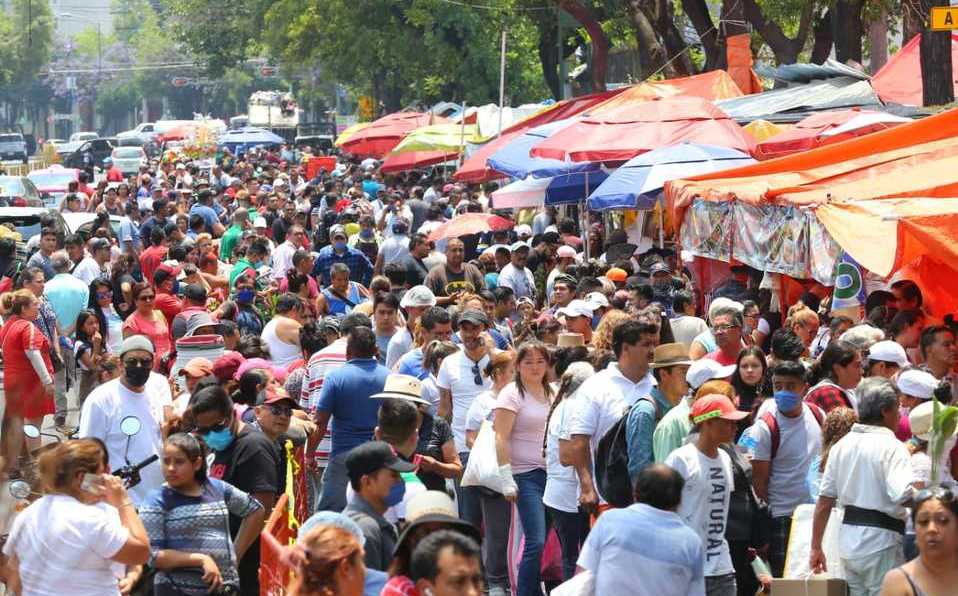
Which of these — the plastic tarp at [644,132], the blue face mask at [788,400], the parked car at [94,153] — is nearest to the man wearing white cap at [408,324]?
the blue face mask at [788,400]

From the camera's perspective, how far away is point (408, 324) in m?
12.8

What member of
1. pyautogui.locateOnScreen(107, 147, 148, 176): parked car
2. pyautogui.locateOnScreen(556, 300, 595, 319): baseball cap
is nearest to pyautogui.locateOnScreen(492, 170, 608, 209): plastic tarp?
pyautogui.locateOnScreen(556, 300, 595, 319): baseball cap

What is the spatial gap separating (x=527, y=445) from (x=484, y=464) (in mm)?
267

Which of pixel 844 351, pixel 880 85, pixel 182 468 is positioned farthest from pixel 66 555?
pixel 880 85

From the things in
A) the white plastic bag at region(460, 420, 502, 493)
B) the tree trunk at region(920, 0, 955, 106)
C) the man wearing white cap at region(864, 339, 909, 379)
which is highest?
the tree trunk at region(920, 0, 955, 106)

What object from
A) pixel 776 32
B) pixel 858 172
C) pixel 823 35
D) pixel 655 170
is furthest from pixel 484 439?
pixel 823 35

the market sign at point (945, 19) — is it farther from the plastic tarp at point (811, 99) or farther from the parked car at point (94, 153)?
the parked car at point (94, 153)

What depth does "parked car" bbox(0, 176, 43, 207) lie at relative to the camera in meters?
31.1

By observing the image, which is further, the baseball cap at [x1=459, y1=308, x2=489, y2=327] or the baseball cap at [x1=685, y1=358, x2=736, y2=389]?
the baseball cap at [x1=459, y1=308, x2=489, y2=327]

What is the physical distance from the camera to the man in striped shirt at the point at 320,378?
34.3ft

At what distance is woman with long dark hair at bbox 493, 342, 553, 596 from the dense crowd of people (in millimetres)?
13

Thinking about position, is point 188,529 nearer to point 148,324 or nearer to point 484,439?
point 484,439

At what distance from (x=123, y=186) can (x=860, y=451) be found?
2381cm

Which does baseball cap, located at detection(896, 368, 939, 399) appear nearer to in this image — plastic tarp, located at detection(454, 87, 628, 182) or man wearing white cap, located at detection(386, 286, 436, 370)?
man wearing white cap, located at detection(386, 286, 436, 370)
